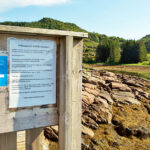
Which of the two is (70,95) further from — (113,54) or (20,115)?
(113,54)

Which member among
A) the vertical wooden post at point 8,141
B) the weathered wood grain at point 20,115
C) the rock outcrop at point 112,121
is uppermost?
the weathered wood grain at point 20,115

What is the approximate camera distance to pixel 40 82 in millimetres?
2436

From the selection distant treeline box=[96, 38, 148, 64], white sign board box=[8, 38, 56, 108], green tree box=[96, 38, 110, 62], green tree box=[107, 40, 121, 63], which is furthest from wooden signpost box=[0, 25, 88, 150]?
green tree box=[96, 38, 110, 62]

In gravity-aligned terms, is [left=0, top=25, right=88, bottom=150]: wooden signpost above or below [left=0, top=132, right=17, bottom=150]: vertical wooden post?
above

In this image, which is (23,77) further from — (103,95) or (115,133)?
(103,95)

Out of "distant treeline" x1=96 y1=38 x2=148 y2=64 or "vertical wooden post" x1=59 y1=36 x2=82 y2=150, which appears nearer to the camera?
"vertical wooden post" x1=59 y1=36 x2=82 y2=150

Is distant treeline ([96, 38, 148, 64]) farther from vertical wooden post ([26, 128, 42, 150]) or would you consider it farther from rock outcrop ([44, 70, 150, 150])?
vertical wooden post ([26, 128, 42, 150])

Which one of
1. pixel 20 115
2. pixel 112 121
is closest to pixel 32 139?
pixel 20 115

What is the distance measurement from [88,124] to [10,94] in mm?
5084

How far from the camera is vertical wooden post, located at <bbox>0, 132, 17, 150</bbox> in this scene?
2.68m

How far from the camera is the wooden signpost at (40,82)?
2264 mm

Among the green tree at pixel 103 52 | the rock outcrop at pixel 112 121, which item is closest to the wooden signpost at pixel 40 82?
the rock outcrop at pixel 112 121

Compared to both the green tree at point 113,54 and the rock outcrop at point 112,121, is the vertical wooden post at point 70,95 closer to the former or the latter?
the rock outcrop at point 112,121

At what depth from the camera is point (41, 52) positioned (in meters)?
2.42
